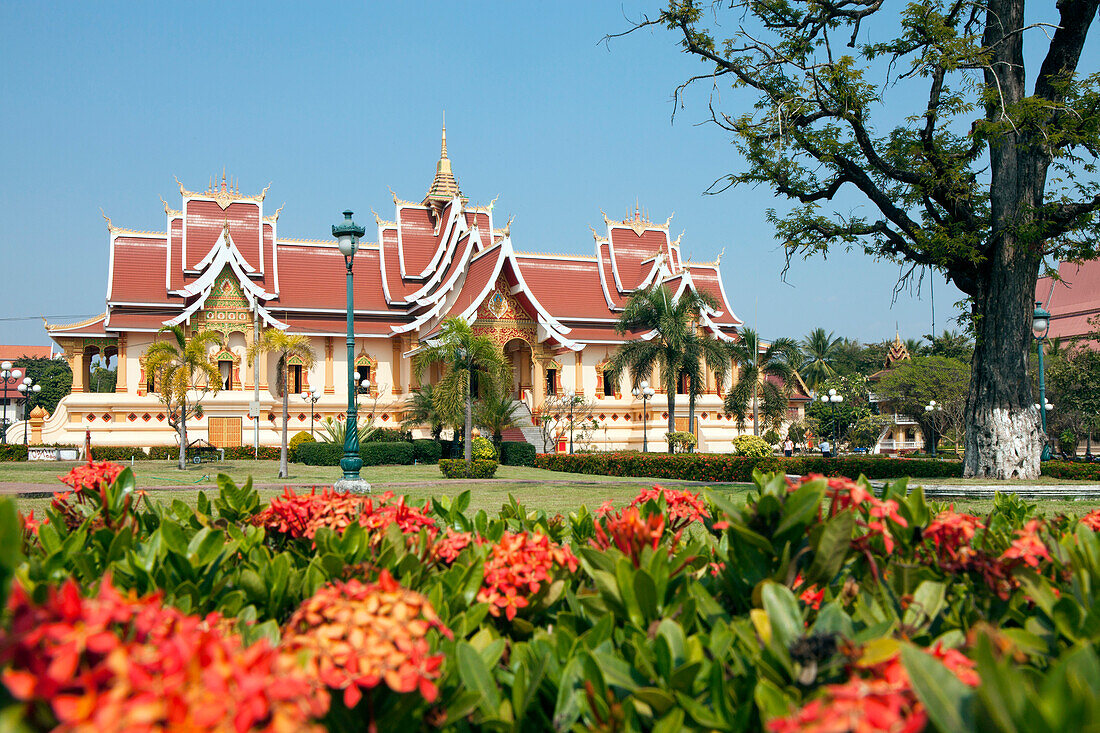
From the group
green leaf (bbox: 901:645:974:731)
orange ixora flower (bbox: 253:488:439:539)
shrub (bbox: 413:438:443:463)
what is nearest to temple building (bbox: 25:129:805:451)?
shrub (bbox: 413:438:443:463)

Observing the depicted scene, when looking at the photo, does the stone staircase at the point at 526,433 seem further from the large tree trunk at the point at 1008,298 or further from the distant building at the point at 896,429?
the distant building at the point at 896,429

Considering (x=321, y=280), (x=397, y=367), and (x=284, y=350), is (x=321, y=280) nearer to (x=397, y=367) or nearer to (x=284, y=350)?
(x=397, y=367)

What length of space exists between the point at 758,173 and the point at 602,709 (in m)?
13.3

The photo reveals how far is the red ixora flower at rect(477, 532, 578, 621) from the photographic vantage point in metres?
2.61

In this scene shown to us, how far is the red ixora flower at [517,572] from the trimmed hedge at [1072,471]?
53.6 feet

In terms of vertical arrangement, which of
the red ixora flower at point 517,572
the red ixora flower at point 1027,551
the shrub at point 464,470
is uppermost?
the red ixora flower at point 1027,551

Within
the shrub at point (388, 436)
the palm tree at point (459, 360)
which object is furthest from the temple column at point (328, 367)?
the palm tree at point (459, 360)

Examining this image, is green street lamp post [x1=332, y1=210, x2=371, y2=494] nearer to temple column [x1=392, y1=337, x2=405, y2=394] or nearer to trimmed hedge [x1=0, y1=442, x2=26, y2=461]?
trimmed hedge [x1=0, y1=442, x2=26, y2=461]

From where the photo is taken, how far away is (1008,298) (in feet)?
46.3

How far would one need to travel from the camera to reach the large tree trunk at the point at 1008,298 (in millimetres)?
14016

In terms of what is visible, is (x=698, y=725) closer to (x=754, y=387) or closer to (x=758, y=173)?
(x=758, y=173)

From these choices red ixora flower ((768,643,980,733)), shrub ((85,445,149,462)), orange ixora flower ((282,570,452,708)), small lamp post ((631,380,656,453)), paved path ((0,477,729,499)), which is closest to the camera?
red ixora flower ((768,643,980,733))

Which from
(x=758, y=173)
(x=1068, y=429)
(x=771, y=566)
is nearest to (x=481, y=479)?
(x=758, y=173)

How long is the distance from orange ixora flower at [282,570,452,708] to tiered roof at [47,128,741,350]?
28.7 m
